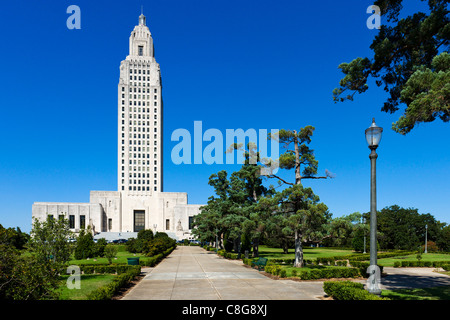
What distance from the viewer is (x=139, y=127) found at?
10712 centimetres

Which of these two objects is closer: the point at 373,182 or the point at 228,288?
the point at 373,182

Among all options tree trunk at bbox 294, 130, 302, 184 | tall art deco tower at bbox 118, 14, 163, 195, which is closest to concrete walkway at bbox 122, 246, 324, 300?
tree trunk at bbox 294, 130, 302, 184

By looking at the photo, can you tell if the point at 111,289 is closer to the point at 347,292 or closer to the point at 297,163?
the point at 347,292

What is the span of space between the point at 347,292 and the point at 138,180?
97.5 metres

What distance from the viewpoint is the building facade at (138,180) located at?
97.4 meters

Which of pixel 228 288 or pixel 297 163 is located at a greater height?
pixel 297 163

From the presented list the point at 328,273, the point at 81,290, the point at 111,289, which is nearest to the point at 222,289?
the point at 111,289

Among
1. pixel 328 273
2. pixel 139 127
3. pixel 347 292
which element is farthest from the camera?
pixel 139 127

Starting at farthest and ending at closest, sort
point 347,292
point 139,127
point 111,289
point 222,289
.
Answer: point 139,127, point 222,289, point 111,289, point 347,292

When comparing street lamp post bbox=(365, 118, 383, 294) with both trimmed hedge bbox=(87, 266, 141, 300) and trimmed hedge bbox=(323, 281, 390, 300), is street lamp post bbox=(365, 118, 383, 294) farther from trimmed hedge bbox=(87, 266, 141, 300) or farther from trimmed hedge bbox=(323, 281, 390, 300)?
trimmed hedge bbox=(87, 266, 141, 300)

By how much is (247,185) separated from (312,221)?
47.9 ft

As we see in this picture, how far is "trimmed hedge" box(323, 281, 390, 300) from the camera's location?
1090 cm
